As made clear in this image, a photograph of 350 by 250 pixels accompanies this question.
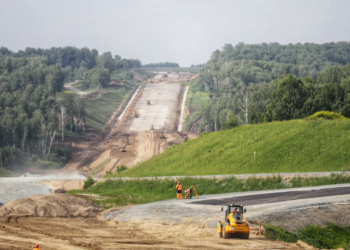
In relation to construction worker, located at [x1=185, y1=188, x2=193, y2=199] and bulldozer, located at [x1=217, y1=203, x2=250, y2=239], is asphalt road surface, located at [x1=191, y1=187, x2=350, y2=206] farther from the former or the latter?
bulldozer, located at [x1=217, y1=203, x2=250, y2=239]

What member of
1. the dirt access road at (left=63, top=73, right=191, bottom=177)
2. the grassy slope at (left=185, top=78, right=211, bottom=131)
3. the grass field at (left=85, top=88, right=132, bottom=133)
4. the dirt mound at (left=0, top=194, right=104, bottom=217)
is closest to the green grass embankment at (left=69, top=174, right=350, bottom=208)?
the dirt mound at (left=0, top=194, right=104, bottom=217)

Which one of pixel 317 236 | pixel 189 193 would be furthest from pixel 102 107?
pixel 317 236

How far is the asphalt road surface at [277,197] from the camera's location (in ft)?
135

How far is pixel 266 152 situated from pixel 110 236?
3463 centimetres

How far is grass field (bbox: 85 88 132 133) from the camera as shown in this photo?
13575cm

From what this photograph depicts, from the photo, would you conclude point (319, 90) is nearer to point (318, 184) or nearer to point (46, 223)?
point (318, 184)

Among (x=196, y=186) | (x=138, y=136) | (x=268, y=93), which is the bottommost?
(x=138, y=136)

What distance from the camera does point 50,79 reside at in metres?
146

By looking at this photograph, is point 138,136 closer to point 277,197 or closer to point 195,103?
point 195,103

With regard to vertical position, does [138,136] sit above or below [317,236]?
below

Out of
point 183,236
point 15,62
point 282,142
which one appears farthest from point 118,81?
point 183,236

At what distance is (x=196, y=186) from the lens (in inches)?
2077

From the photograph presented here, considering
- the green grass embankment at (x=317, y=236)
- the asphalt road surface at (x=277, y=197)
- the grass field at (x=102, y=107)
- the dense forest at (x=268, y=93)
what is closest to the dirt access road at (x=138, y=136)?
the grass field at (x=102, y=107)

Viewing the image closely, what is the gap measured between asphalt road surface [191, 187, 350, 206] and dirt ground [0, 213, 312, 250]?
353 inches
